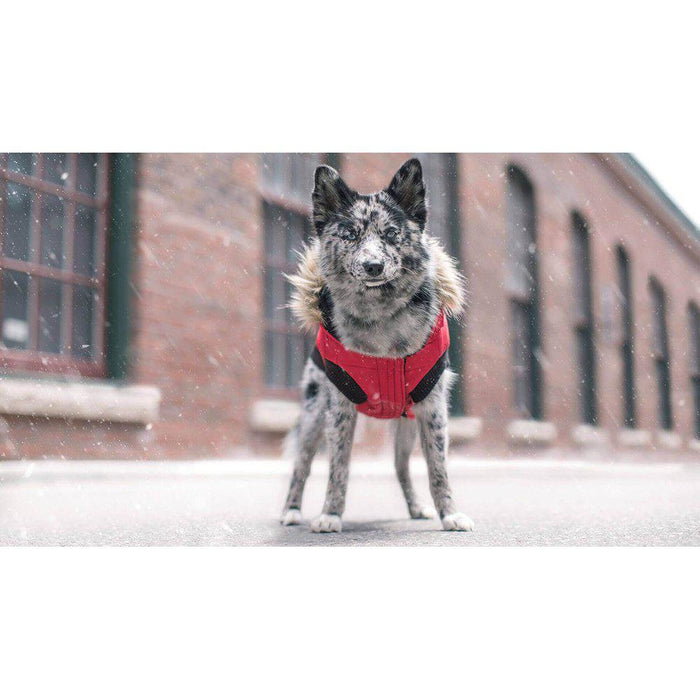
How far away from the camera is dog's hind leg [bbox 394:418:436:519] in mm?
2756

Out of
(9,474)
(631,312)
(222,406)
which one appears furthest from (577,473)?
(9,474)

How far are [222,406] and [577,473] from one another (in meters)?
2.06

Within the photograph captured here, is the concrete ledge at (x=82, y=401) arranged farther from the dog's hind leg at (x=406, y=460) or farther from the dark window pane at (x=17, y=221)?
the dog's hind leg at (x=406, y=460)

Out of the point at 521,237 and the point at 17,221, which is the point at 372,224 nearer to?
the point at 17,221

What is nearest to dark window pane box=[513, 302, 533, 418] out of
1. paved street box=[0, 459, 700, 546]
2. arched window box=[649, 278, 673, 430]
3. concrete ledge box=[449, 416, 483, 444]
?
concrete ledge box=[449, 416, 483, 444]

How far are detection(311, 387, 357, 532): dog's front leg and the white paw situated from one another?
19.5 inches

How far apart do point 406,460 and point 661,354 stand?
1.36m

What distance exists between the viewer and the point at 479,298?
12.2 feet

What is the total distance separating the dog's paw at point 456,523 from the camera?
2.46 metres

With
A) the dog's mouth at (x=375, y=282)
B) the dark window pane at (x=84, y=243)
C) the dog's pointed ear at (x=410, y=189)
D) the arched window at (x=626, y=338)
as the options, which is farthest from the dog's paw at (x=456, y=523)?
the dark window pane at (x=84, y=243)

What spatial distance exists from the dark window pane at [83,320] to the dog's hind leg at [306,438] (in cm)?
110

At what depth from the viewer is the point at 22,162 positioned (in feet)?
10.2

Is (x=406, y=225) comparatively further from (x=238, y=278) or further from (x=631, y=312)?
(x=631, y=312)

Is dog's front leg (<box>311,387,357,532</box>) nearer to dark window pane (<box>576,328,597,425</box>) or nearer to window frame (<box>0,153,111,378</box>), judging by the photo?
window frame (<box>0,153,111,378</box>)
